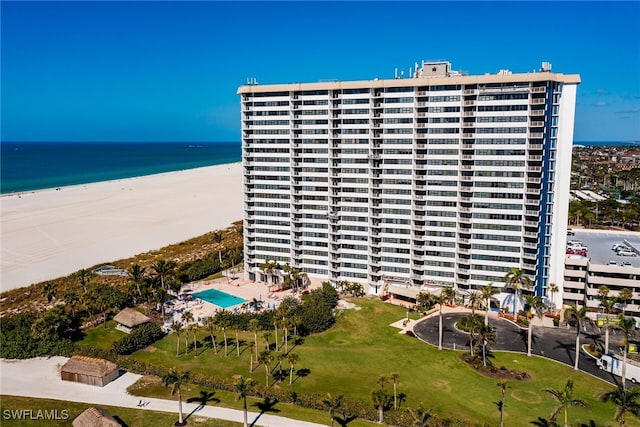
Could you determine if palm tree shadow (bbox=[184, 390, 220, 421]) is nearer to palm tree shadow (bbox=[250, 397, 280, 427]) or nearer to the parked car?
palm tree shadow (bbox=[250, 397, 280, 427])

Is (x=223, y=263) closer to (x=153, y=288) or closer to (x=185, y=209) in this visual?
(x=153, y=288)

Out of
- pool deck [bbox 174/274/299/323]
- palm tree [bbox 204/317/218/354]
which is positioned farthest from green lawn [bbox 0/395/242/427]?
pool deck [bbox 174/274/299/323]

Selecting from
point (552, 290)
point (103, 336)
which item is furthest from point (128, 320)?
point (552, 290)

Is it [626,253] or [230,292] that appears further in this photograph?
[230,292]

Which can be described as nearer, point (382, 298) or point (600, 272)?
point (600, 272)

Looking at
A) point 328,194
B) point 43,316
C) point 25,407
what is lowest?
point 25,407

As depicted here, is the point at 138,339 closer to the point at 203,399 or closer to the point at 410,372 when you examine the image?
the point at 203,399

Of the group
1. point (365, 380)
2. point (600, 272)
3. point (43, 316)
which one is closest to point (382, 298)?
point (365, 380)
